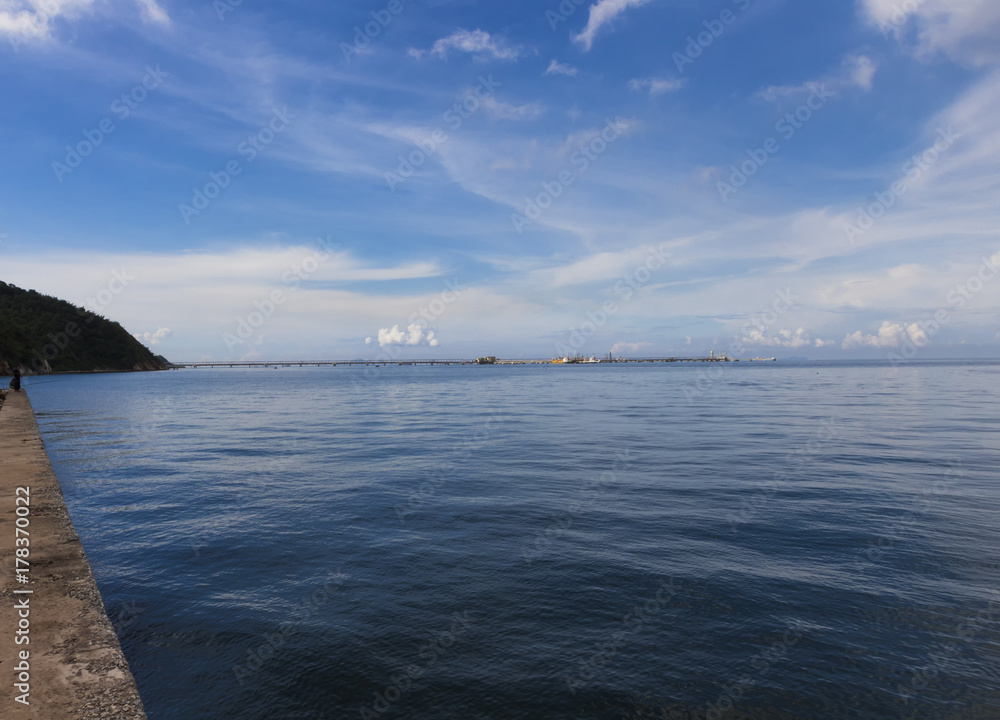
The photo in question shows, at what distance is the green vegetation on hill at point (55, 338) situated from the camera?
110 m

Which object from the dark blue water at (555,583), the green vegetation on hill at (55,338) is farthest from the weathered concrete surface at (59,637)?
the green vegetation on hill at (55,338)

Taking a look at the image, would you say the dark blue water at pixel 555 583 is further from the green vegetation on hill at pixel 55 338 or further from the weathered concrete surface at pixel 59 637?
the green vegetation on hill at pixel 55 338

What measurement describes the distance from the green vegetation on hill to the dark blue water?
11772 centimetres

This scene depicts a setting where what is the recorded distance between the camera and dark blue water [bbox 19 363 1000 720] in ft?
22.2

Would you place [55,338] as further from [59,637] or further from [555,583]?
[555,583]

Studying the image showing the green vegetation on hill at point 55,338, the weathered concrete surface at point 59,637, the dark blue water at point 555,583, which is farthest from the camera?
the green vegetation on hill at point 55,338

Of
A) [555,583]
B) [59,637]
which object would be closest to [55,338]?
[59,637]

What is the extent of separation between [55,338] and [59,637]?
17471 cm

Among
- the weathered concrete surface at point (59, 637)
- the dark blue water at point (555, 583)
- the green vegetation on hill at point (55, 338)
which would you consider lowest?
the dark blue water at point (555, 583)

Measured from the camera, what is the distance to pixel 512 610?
8781 millimetres

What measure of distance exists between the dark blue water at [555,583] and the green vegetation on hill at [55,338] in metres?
118

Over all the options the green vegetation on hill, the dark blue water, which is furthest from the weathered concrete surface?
the green vegetation on hill

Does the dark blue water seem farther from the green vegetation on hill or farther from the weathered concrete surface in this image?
the green vegetation on hill

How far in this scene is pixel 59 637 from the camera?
6.32m
